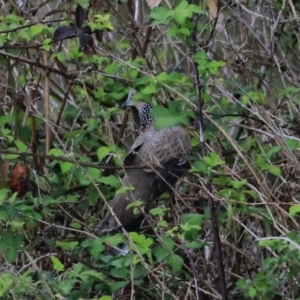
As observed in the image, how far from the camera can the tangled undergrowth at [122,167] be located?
9.60ft

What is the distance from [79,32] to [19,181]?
0.65 metres

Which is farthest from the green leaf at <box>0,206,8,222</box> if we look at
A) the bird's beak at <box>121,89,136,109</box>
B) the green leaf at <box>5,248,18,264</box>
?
the bird's beak at <box>121,89,136,109</box>

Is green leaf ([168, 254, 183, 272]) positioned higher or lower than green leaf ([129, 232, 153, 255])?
lower

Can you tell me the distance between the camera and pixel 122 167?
10.2ft

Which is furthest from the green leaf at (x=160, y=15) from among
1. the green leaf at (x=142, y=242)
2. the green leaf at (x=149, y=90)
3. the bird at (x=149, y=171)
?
the green leaf at (x=142, y=242)

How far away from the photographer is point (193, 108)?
10.8ft

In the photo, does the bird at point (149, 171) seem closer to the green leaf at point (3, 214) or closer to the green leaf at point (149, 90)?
the green leaf at point (149, 90)

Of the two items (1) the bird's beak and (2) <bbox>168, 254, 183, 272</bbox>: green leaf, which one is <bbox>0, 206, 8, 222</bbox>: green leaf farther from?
(1) the bird's beak

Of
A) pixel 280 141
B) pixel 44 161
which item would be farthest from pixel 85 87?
pixel 280 141

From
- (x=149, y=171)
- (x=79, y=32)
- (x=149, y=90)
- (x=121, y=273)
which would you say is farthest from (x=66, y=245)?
(x=79, y=32)

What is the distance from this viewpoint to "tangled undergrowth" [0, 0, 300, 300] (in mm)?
2926

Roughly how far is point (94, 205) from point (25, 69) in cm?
92

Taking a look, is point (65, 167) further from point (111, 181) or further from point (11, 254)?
point (11, 254)

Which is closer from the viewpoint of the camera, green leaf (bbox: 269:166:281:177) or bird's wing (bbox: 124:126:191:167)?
green leaf (bbox: 269:166:281:177)
